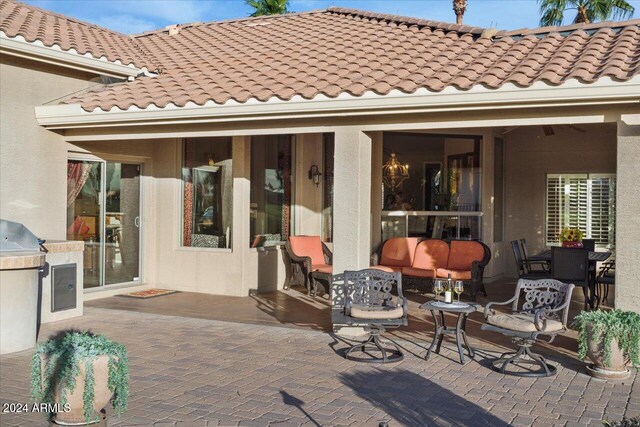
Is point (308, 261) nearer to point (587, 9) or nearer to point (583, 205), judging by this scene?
point (583, 205)

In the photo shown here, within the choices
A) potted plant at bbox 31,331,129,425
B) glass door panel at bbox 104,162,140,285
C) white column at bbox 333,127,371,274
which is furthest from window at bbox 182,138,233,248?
potted plant at bbox 31,331,129,425

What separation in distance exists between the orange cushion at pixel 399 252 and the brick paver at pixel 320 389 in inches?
186

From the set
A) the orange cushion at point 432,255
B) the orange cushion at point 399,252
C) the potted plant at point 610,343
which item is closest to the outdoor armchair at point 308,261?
the orange cushion at point 399,252

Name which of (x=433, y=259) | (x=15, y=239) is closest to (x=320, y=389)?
(x=15, y=239)

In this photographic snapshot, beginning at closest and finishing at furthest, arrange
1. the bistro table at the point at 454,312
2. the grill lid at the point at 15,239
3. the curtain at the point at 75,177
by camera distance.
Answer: the bistro table at the point at 454,312
the grill lid at the point at 15,239
the curtain at the point at 75,177

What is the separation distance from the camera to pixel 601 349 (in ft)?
22.0

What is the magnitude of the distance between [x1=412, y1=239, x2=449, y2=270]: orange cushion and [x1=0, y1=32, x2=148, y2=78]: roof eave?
5.97m

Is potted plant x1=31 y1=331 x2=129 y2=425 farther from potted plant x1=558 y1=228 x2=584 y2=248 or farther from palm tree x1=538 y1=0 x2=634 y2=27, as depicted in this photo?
palm tree x1=538 y1=0 x2=634 y2=27

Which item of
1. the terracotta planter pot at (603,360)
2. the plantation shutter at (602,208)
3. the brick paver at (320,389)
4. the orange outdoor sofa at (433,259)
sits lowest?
the brick paver at (320,389)

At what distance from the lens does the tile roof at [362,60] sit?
8.01 meters

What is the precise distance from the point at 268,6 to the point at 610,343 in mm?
22195

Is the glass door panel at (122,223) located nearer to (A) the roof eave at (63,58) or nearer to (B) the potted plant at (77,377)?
(A) the roof eave at (63,58)

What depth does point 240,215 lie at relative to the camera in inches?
469

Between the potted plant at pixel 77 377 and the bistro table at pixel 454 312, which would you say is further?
the bistro table at pixel 454 312
